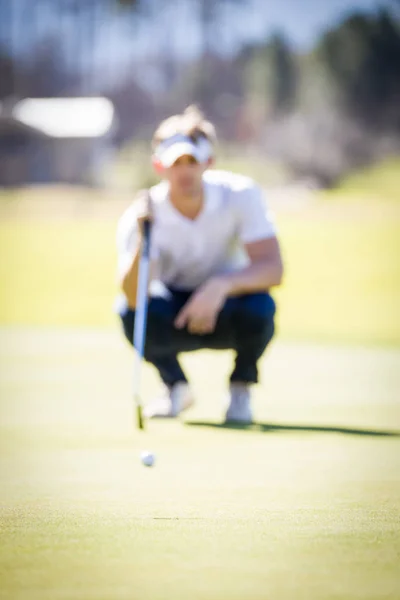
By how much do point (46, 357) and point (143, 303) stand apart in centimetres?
249

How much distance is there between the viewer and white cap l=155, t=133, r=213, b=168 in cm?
380

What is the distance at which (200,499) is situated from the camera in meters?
2.40

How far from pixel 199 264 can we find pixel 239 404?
475 mm

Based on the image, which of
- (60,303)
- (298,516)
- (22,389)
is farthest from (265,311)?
(60,303)

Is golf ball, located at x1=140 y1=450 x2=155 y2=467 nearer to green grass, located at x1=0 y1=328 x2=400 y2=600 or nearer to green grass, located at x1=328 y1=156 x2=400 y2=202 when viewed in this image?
green grass, located at x1=0 y1=328 x2=400 y2=600

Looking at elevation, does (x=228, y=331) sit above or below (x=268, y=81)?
below

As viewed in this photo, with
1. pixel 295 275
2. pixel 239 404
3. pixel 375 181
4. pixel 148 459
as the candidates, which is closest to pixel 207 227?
pixel 239 404

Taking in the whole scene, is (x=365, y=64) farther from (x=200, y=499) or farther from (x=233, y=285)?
(x=200, y=499)

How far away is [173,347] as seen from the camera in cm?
405

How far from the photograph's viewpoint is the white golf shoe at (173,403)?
4.02 meters

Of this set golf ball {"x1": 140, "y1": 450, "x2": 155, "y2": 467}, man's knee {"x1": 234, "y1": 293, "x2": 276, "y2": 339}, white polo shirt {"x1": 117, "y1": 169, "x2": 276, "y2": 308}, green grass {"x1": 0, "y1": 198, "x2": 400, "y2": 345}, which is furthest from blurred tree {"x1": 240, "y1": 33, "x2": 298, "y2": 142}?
golf ball {"x1": 140, "y1": 450, "x2": 155, "y2": 467}

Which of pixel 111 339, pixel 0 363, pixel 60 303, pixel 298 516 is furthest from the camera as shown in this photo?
pixel 60 303

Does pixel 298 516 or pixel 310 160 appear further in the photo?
pixel 310 160

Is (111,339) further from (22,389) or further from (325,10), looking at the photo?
(325,10)
